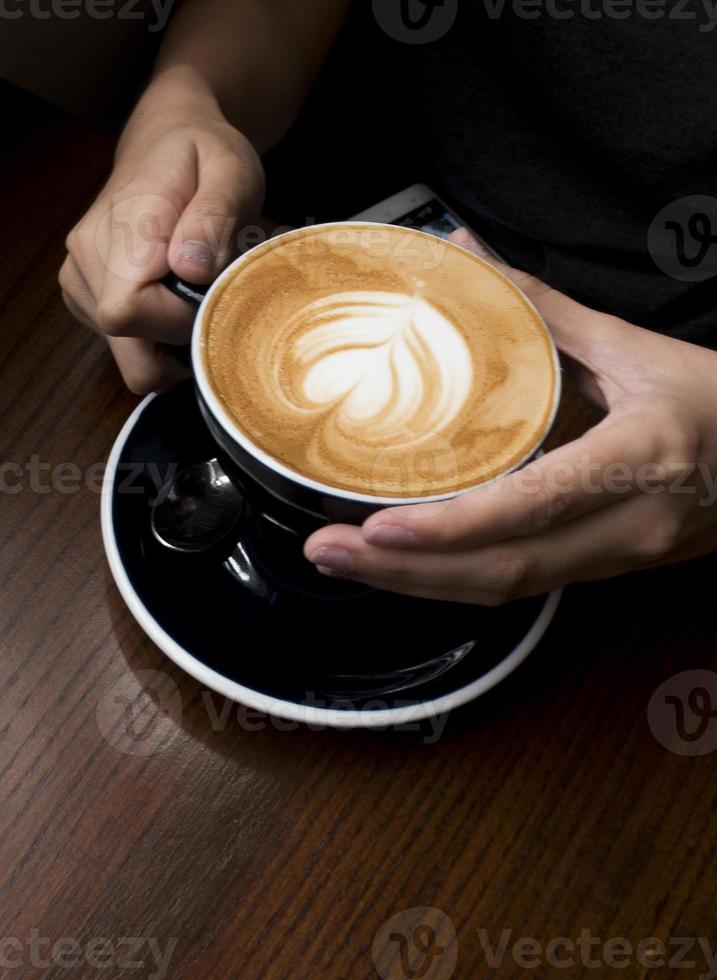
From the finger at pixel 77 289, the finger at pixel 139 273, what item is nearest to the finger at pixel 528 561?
the finger at pixel 139 273

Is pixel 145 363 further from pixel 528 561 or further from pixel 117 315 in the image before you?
pixel 528 561

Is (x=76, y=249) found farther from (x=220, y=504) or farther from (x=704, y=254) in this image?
(x=704, y=254)

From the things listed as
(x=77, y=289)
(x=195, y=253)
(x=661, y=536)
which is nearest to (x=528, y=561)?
(x=661, y=536)

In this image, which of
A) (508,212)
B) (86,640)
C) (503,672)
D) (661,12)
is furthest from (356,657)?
(661,12)

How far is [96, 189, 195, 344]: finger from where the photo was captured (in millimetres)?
650

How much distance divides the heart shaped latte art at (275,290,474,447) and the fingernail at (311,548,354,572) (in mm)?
85

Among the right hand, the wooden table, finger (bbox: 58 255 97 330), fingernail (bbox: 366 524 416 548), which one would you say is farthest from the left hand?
finger (bbox: 58 255 97 330)

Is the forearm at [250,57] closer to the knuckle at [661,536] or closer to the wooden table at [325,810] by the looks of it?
the wooden table at [325,810]

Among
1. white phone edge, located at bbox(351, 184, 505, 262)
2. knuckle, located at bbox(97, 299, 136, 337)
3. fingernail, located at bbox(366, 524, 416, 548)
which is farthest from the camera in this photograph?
white phone edge, located at bbox(351, 184, 505, 262)

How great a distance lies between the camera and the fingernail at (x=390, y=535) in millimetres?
→ 544

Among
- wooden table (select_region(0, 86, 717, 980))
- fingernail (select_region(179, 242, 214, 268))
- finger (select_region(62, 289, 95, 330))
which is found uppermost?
fingernail (select_region(179, 242, 214, 268))

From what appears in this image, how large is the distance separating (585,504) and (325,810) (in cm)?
31

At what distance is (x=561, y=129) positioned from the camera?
898 millimetres

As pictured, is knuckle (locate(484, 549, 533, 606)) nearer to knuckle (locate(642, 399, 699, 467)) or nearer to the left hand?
the left hand
